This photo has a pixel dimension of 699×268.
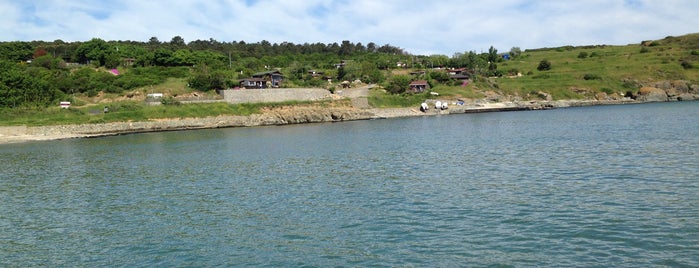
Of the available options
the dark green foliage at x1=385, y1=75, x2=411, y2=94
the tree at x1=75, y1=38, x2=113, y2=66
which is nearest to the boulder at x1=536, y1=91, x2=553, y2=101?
the dark green foliage at x1=385, y1=75, x2=411, y2=94

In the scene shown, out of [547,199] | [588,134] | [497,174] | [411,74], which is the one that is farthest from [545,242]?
[411,74]

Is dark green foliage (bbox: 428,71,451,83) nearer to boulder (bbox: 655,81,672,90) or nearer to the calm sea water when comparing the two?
boulder (bbox: 655,81,672,90)

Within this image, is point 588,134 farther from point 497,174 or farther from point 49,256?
point 49,256

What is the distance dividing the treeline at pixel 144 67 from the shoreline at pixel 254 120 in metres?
14.6

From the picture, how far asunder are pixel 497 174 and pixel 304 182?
8286 millimetres

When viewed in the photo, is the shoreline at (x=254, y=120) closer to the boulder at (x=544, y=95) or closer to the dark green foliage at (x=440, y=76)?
the boulder at (x=544, y=95)

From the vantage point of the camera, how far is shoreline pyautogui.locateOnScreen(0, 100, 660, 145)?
5791 centimetres

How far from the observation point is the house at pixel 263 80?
281ft

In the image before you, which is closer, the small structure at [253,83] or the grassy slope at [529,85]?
the grassy slope at [529,85]

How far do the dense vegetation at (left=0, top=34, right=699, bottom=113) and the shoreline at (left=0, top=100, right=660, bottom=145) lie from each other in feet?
17.7

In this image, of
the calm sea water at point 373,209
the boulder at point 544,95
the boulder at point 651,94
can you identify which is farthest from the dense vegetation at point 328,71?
the calm sea water at point 373,209

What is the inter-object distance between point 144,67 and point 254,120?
4034 centimetres

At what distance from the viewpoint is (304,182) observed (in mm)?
22578

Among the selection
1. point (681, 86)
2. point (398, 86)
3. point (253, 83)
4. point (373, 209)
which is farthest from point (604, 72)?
point (373, 209)
